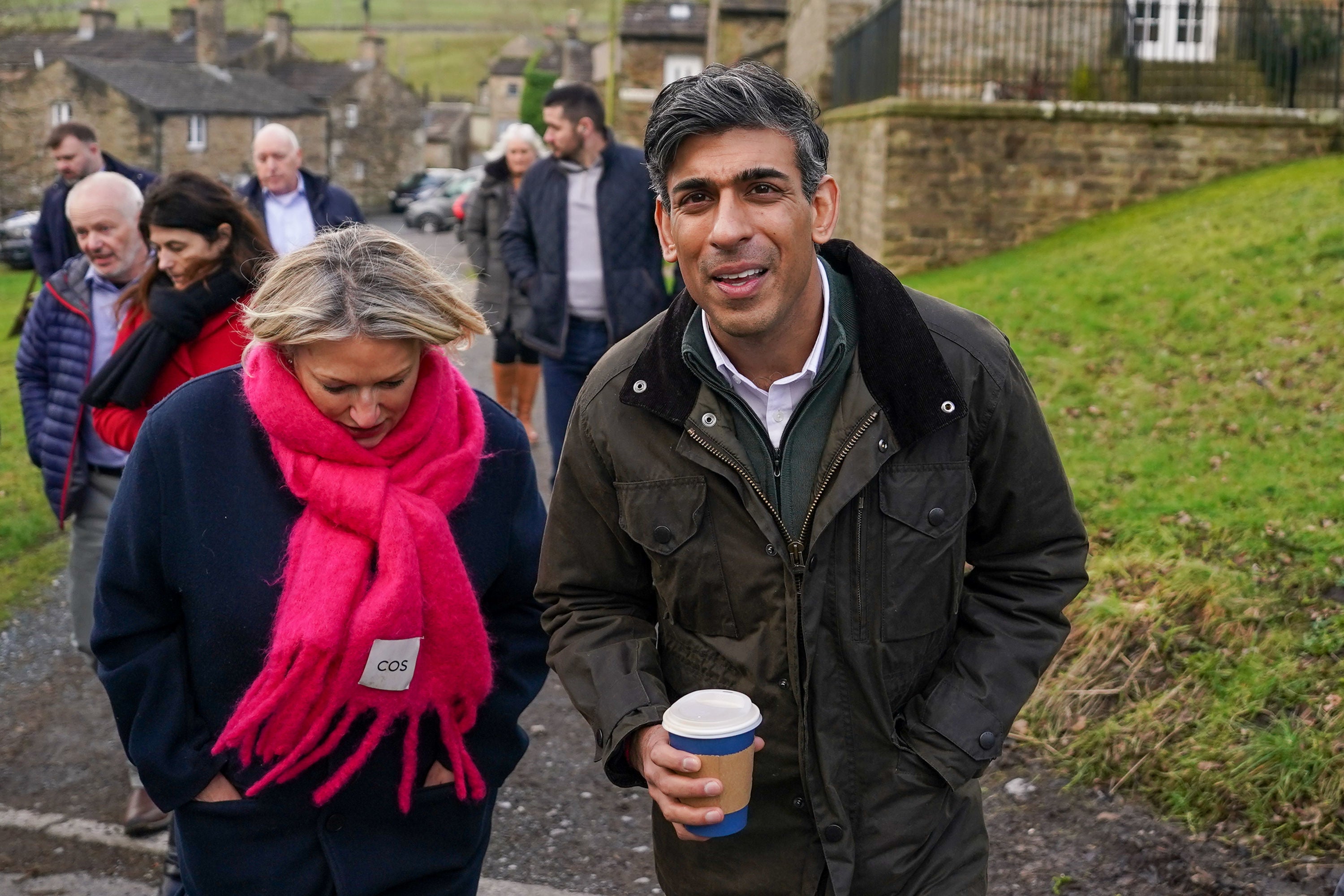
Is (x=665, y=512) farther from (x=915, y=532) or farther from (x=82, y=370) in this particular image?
(x=82, y=370)

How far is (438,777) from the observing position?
3047 mm

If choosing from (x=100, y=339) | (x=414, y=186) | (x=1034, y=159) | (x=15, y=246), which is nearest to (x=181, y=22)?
(x=414, y=186)

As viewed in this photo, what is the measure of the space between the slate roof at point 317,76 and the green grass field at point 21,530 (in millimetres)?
66156

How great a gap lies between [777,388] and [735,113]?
503 mm

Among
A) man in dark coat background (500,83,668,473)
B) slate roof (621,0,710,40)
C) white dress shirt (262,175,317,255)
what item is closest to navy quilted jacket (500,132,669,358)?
man in dark coat background (500,83,668,473)

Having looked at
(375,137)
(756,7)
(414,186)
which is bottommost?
(414,186)

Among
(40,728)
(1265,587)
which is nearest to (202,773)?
(40,728)

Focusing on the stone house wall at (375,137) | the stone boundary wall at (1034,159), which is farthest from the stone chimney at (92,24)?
the stone boundary wall at (1034,159)

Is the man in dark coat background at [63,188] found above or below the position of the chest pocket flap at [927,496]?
above

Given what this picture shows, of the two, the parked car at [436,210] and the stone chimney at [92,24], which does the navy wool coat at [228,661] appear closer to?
the parked car at [436,210]

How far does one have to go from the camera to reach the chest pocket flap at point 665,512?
2.49 meters

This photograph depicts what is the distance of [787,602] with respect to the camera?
244 cm

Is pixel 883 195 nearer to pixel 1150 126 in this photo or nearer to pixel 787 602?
pixel 1150 126

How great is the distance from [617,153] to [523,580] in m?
4.37
